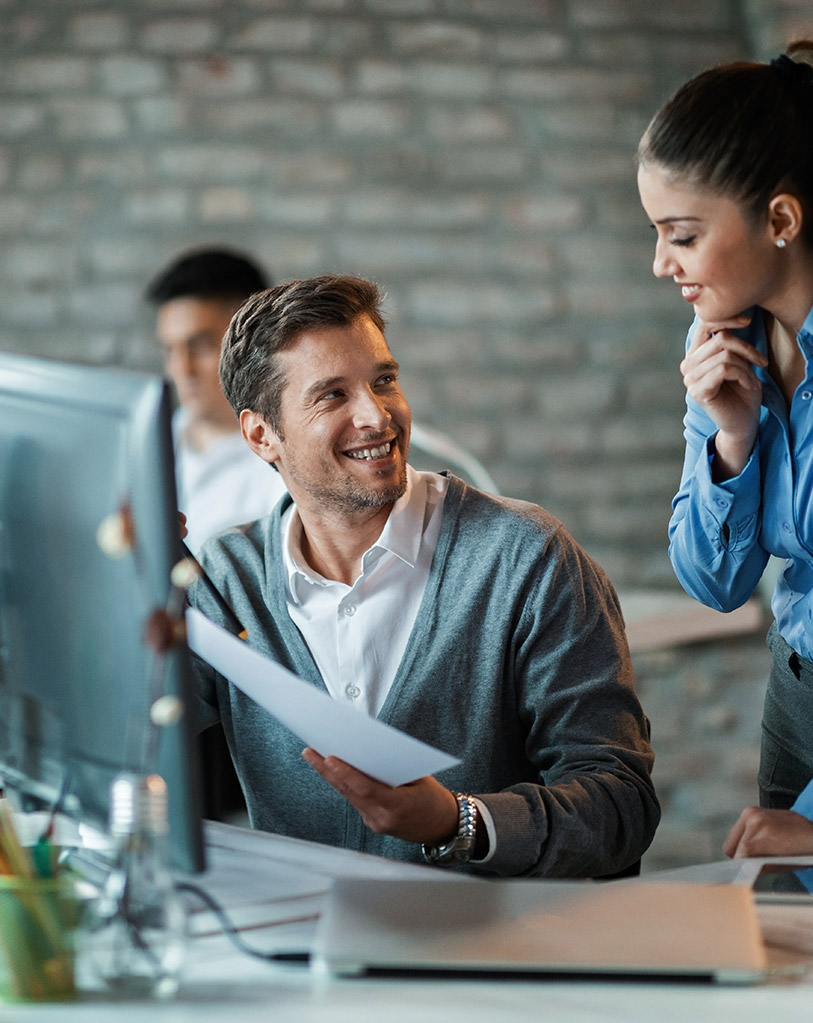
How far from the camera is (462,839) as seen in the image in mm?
1220

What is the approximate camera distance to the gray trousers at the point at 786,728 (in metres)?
1.51

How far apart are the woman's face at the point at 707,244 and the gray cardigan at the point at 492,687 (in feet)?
1.15

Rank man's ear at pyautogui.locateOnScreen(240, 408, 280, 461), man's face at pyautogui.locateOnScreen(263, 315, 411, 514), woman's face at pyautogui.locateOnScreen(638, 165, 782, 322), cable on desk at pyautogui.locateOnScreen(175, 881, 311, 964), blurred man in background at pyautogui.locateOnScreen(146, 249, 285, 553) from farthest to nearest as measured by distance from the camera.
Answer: blurred man in background at pyautogui.locateOnScreen(146, 249, 285, 553) → man's ear at pyautogui.locateOnScreen(240, 408, 280, 461) → man's face at pyautogui.locateOnScreen(263, 315, 411, 514) → woman's face at pyautogui.locateOnScreen(638, 165, 782, 322) → cable on desk at pyautogui.locateOnScreen(175, 881, 311, 964)

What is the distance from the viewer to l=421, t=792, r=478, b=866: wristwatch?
122 cm

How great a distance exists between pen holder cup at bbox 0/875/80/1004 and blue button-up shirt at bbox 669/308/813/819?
3.12 feet

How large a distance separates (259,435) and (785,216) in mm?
758

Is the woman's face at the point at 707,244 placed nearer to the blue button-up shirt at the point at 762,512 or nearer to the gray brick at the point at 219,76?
the blue button-up shirt at the point at 762,512

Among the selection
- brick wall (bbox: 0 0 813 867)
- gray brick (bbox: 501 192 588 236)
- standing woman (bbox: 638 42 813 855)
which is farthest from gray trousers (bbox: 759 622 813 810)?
gray brick (bbox: 501 192 588 236)

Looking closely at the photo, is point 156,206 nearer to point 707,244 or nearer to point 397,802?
point 707,244

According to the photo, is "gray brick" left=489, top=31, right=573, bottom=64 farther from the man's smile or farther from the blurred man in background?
the man's smile

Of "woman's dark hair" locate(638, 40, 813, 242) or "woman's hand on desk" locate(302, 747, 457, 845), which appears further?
"woman's dark hair" locate(638, 40, 813, 242)

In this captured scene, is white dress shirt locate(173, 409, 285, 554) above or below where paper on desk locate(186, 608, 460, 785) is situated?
below

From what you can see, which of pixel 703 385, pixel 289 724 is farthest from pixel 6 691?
pixel 703 385

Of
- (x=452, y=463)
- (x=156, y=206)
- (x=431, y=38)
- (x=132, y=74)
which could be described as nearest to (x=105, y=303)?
(x=156, y=206)
